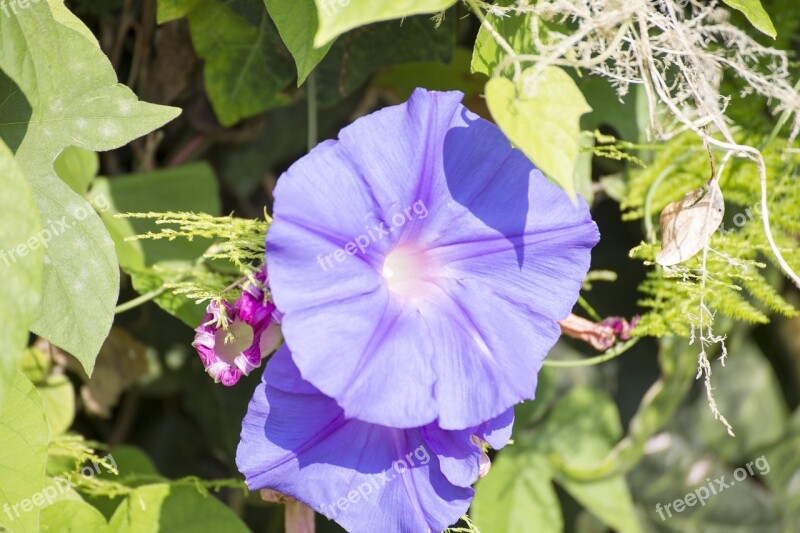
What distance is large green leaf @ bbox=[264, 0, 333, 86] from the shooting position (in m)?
0.91

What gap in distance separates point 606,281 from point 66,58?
978 mm

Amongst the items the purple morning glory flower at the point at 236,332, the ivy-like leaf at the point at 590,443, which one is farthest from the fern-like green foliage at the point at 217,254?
the ivy-like leaf at the point at 590,443

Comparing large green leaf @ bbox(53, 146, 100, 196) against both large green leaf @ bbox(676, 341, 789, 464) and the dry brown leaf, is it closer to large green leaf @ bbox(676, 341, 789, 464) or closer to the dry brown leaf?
the dry brown leaf

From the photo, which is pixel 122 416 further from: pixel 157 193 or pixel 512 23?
pixel 512 23

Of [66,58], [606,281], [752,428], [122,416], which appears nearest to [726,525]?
[752,428]

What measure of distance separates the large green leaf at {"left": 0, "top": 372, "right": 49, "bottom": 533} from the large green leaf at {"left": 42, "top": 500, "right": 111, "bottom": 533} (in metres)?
0.11

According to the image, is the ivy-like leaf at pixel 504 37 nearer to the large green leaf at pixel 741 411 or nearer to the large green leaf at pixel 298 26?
the large green leaf at pixel 298 26

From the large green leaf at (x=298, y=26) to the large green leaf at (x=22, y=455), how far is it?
48 cm

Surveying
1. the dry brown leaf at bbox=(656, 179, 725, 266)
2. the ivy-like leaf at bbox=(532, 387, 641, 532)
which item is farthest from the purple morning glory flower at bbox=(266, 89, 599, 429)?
the ivy-like leaf at bbox=(532, 387, 641, 532)

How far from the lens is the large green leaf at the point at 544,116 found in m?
0.73

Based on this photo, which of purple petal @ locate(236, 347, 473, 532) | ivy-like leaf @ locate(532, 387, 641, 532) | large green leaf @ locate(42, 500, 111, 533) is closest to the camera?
purple petal @ locate(236, 347, 473, 532)

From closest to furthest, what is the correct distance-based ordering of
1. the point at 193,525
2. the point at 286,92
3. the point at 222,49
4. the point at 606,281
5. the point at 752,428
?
the point at 193,525
the point at 222,49
the point at 286,92
the point at 606,281
the point at 752,428

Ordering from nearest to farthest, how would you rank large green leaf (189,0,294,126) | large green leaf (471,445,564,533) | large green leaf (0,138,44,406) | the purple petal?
large green leaf (0,138,44,406) < the purple petal < large green leaf (189,0,294,126) < large green leaf (471,445,564,533)

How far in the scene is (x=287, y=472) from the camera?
0.84 meters
